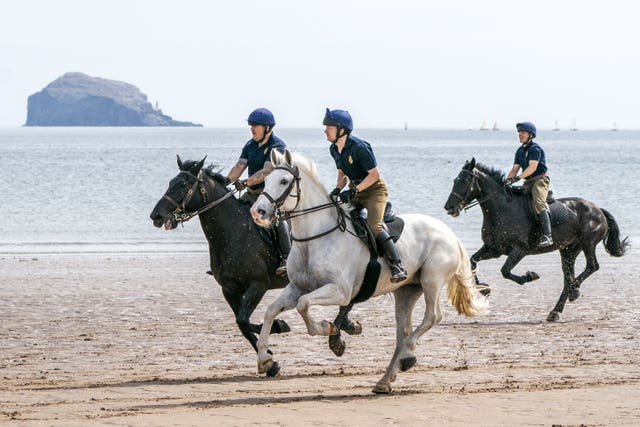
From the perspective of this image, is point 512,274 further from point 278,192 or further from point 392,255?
point 278,192

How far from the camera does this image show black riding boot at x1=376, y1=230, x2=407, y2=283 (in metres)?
11.6

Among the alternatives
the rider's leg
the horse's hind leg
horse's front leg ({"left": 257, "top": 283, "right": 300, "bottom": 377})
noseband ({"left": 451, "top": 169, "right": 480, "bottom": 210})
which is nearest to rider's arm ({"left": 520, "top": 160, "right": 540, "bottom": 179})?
the rider's leg

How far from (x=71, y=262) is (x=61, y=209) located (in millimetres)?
22613

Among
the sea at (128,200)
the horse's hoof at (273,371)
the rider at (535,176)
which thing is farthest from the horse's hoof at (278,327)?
the rider at (535,176)

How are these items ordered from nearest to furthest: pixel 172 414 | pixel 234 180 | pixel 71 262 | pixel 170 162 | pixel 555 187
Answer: pixel 172 414, pixel 234 180, pixel 71 262, pixel 555 187, pixel 170 162

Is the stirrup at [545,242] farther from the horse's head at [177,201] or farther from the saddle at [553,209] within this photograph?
the horse's head at [177,201]

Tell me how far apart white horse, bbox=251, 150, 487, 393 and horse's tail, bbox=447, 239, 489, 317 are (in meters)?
0.52

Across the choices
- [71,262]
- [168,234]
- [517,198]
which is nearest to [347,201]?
[517,198]

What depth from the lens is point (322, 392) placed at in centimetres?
1141

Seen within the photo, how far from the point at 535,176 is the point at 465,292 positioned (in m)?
6.37

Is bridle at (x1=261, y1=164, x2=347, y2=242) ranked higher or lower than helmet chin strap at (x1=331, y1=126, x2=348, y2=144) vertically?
lower

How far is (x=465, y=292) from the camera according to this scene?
12.7 metres

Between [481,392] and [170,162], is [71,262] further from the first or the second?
[170,162]

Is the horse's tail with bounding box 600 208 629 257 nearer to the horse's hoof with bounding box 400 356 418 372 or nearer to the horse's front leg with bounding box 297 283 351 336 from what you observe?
the horse's hoof with bounding box 400 356 418 372
